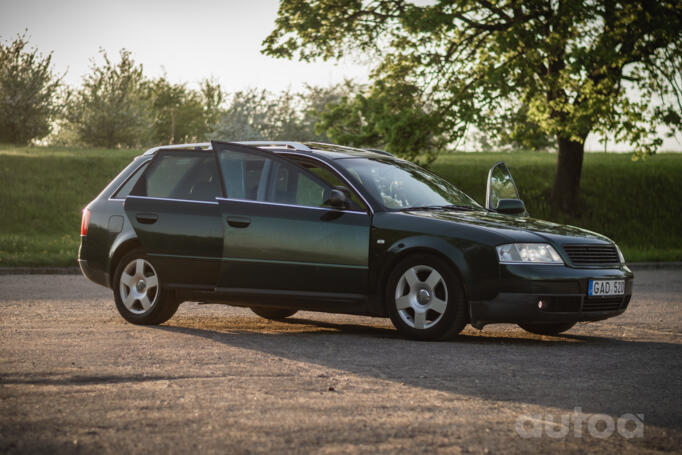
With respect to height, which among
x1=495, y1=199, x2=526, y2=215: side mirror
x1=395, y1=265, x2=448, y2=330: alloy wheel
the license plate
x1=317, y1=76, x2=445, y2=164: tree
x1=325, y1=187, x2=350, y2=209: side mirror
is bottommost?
x1=395, y1=265, x2=448, y2=330: alloy wheel

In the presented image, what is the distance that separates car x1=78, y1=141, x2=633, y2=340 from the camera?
25.5ft

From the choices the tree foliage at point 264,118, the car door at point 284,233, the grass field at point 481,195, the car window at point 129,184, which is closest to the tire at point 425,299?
the car door at point 284,233

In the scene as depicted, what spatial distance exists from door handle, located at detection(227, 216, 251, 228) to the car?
0.01 metres

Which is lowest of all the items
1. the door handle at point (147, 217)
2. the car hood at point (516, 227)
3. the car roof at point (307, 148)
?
the door handle at point (147, 217)

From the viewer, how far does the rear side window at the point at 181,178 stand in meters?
9.09

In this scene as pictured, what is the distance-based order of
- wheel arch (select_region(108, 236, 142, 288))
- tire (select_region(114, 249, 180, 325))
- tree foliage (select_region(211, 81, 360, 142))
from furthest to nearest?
tree foliage (select_region(211, 81, 360, 142)) < wheel arch (select_region(108, 236, 142, 288)) < tire (select_region(114, 249, 180, 325))

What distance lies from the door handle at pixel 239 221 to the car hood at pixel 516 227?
5.08 ft

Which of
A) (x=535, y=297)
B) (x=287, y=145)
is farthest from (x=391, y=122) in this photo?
(x=535, y=297)

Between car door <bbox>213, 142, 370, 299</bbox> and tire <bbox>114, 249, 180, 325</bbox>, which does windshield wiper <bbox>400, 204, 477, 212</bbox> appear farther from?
tire <bbox>114, 249, 180, 325</bbox>

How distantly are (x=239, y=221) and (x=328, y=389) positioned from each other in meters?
3.28

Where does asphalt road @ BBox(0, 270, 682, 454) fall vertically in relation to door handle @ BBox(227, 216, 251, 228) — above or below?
below

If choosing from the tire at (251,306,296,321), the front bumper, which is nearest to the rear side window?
the tire at (251,306,296,321)

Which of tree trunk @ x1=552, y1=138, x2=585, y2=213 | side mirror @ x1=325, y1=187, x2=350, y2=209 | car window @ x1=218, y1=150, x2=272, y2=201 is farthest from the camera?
tree trunk @ x1=552, y1=138, x2=585, y2=213

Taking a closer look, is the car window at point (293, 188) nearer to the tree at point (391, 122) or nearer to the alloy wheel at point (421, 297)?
the alloy wheel at point (421, 297)
